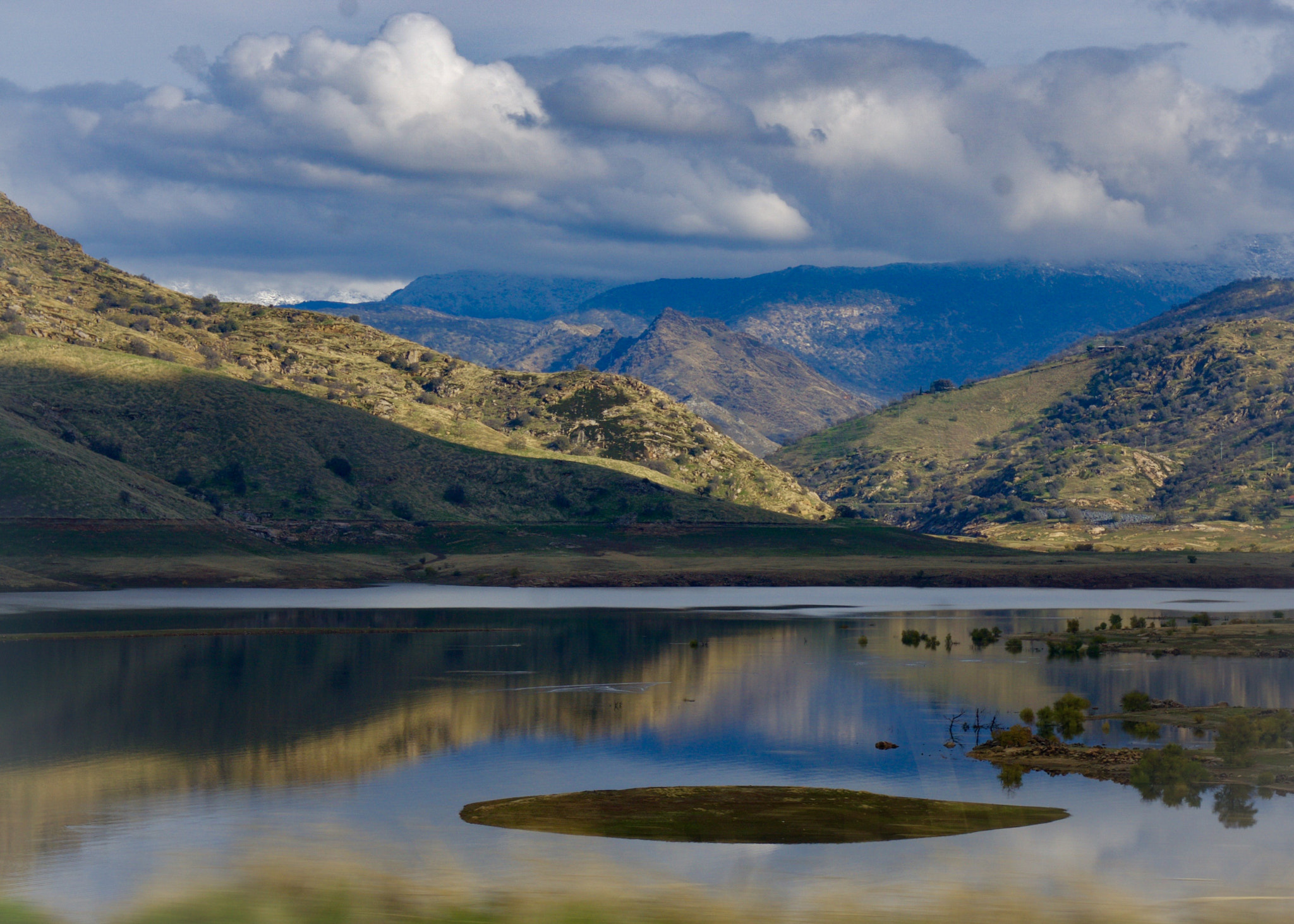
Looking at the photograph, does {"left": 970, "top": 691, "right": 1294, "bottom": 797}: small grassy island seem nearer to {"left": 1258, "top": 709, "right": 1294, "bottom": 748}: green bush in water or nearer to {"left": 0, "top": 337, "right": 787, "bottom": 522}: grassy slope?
{"left": 1258, "top": 709, "right": 1294, "bottom": 748}: green bush in water

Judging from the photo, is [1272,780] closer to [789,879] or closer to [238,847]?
[789,879]

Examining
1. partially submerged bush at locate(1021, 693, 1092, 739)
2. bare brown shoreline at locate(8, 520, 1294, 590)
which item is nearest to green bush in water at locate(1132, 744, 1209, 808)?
partially submerged bush at locate(1021, 693, 1092, 739)

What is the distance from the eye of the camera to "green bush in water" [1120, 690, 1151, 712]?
53719 mm

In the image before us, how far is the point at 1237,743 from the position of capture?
1614 inches

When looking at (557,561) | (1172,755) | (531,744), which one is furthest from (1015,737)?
(557,561)

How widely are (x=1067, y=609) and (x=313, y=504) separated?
105194 millimetres

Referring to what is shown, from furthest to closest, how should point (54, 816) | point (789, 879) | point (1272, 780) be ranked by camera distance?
1. point (1272, 780)
2. point (54, 816)
3. point (789, 879)

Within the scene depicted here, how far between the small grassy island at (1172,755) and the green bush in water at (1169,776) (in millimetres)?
19

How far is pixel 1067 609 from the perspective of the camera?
127188mm

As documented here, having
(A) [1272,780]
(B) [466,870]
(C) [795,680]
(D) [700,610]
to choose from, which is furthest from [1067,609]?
(B) [466,870]

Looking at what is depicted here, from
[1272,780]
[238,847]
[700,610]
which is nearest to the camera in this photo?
[238,847]

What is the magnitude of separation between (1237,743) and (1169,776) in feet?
14.7

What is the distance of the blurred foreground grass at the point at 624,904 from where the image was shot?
24625 millimetres

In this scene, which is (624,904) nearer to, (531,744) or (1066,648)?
A: (531,744)
